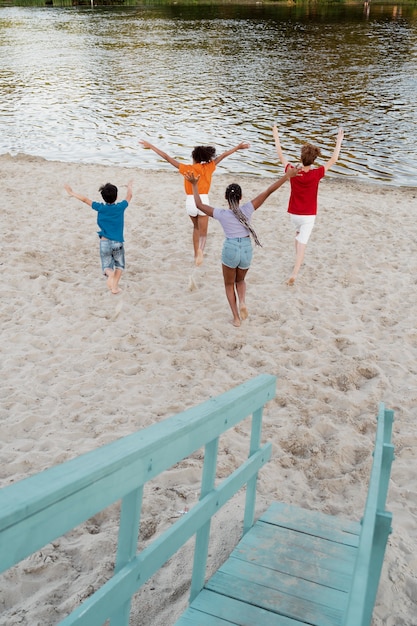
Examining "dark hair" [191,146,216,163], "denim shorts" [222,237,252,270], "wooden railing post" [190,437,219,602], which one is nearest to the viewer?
"wooden railing post" [190,437,219,602]

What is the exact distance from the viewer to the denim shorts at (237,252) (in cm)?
681

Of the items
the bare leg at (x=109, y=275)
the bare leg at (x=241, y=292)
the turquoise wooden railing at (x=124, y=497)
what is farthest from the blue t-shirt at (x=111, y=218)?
the turquoise wooden railing at (x=124, y=497)

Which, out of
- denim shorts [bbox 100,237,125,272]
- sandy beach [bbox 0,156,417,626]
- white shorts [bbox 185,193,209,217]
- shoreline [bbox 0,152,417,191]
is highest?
white shorts [bbox 185,193,209,217]

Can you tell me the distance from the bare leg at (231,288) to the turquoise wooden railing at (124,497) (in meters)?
4.19

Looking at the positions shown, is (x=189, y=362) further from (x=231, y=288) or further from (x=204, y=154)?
(x=204, y=154)

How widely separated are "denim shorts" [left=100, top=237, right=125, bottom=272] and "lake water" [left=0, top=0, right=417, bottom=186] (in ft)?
28.2

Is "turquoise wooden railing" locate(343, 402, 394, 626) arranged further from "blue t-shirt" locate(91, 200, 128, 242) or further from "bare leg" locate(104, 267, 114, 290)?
"bare leg" locate(104, 267, 114, 290)

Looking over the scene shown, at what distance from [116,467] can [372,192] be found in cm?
1298

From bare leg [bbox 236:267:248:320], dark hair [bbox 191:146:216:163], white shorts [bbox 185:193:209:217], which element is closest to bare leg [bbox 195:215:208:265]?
white shorts [bbox 185:193:209:217]

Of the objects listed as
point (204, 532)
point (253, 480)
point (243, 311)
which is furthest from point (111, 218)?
point (204, 532)

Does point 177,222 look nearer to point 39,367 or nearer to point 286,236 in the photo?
point 286,236

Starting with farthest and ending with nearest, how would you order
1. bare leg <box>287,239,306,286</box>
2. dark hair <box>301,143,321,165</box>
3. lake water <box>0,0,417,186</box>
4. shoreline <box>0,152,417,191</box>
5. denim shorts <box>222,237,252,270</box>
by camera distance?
1. lake water <box>0,0,417,186</box>
2. shoreline <box>0,152,417,191</box>
3. bare leg <box>287,239,306,286</box>
4. dark hair <box>301,143,321,165</box>
5. denim shorts <box>222,237,252,270</box>

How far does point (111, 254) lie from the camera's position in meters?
7.91

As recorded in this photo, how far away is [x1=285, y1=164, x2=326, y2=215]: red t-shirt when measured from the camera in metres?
7.90
